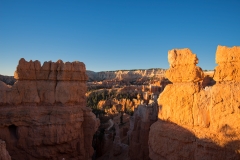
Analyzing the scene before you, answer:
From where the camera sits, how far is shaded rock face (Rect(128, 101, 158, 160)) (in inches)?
420

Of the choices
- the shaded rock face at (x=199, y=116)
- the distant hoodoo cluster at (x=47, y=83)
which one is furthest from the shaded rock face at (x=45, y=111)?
the shaded rock face at (x=199, y=116)

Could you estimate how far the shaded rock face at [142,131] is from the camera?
10.7 m

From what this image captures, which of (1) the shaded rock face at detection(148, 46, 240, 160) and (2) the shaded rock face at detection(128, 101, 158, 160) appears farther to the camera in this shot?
(2) the shaded rock face at detection(128, 101, 158, 160)

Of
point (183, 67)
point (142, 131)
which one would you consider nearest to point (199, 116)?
point (183, 67)

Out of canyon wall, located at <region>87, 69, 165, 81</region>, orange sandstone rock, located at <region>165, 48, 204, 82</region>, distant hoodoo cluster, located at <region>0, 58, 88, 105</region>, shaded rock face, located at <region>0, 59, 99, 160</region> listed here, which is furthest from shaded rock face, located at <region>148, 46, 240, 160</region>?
canyon wall, located at <region>87, 69, 165, 81</region>

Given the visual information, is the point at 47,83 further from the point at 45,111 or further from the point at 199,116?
the point at 199,116

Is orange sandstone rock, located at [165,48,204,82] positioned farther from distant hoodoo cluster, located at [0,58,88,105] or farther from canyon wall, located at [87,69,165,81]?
canyon wall, located at [87,69,165,81]

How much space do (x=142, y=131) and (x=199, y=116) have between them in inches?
164

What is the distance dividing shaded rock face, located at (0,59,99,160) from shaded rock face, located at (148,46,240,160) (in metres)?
4.55

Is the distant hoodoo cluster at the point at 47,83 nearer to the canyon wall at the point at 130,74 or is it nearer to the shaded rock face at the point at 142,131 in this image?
the shaded rock face at the point at 142,131

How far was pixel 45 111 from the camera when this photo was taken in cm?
1076

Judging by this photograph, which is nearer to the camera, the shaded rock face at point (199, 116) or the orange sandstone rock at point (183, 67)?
the shaded rock face at point (199, 116)

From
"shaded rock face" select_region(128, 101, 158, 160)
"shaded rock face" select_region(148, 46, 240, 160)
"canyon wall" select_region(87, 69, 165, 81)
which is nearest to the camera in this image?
"shaded rock face" select_region(148, 46, 240, 160)

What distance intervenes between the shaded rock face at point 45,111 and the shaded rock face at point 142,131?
2.53 m
